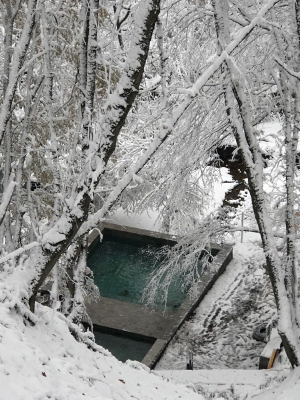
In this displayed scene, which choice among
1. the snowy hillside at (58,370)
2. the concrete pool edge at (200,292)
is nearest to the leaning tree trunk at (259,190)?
the snowy hillside at (58,370)

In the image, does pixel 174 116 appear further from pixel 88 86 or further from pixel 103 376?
pixel 103 376

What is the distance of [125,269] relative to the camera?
1742 cm

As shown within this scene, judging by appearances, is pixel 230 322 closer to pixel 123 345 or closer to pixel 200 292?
pixel 200 292

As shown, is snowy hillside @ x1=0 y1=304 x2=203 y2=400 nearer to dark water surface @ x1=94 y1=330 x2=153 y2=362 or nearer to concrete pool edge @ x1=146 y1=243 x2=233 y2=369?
concrete pool edge @ x1=146 y1=243 x2=233 y2=369

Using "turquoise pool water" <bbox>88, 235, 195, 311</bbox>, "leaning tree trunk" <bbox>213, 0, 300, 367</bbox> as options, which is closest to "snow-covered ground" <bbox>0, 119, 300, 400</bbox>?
"leaning tree trunk" <bbox>213, 0, 300, 367</bbox>

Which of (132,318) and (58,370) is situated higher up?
(58,370)

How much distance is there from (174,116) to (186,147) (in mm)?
3598

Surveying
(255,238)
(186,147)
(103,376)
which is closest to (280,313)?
(186,147)

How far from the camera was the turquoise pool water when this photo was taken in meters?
15.7

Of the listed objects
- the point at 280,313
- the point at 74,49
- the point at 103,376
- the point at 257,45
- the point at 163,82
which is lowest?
the point at 103,376

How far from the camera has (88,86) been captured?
703cm

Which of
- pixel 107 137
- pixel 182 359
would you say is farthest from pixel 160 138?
pixel 182 359

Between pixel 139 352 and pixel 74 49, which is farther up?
pixel 74 49

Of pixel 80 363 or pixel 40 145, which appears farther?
pixel 40 145
